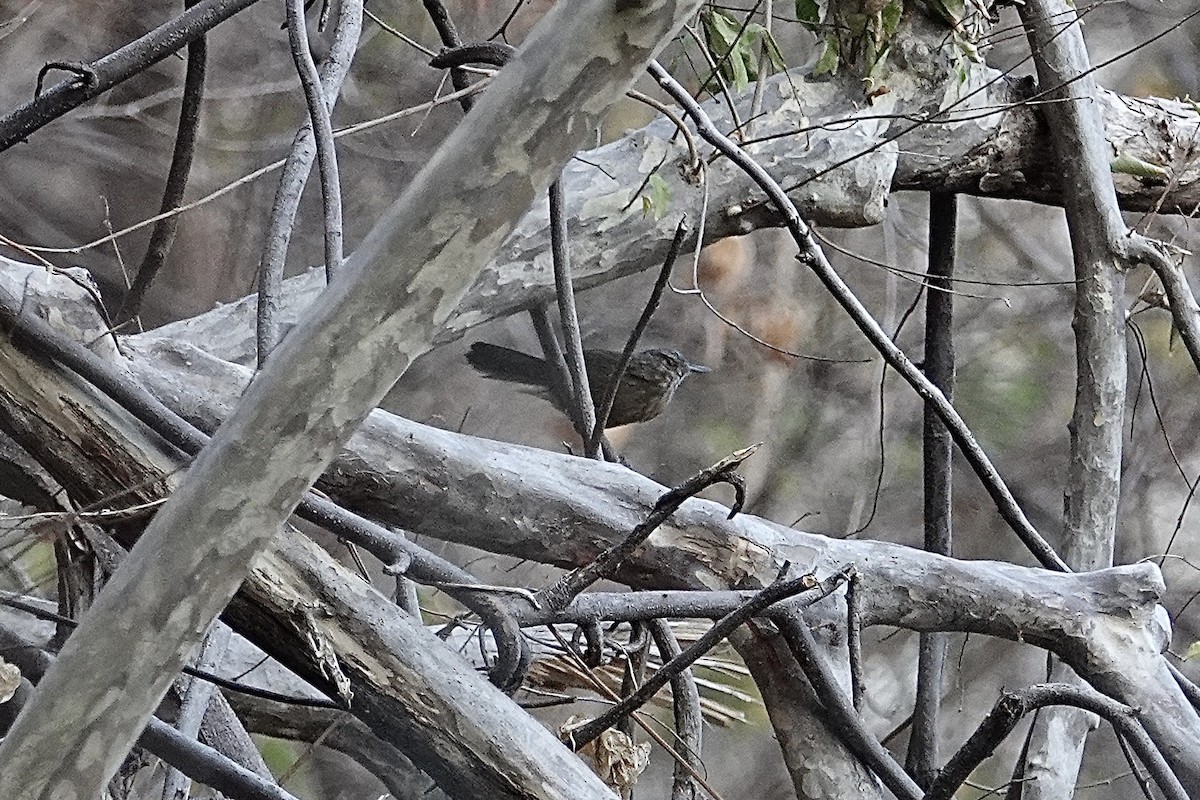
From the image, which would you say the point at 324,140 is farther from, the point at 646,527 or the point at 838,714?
the point at 838,714

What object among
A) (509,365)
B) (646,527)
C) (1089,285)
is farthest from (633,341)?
(509,365)

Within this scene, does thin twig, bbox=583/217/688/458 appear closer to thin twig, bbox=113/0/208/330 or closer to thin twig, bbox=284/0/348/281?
thin twig, bbox=284/0/348/281

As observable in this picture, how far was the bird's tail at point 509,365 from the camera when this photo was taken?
5.87ft

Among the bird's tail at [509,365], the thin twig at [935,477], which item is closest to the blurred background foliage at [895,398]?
the bird's tail at [509,365]

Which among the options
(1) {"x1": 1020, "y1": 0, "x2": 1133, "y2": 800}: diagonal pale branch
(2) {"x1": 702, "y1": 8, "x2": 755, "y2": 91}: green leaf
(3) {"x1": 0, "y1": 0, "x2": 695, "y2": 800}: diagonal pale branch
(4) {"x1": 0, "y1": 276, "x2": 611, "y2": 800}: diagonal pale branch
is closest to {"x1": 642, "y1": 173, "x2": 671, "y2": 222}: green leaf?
(2) {"x1": 702, "y1": 8, "x2": 755, "y2": 91}: green leaf

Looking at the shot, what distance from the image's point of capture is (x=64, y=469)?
2.10 ft

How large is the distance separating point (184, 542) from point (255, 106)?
1.58 metres

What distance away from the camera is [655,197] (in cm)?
112

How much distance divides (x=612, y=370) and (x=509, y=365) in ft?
0.62

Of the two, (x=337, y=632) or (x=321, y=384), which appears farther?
(x=337, y=632)

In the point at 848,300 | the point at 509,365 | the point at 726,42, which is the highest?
the point at 726,42

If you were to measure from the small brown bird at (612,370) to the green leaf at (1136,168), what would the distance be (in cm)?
81

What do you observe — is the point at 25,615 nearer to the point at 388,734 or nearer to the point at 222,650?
the point at 222,650

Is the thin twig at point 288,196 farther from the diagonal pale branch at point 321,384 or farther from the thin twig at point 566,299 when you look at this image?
the diagonal pale branch at point 321,384
